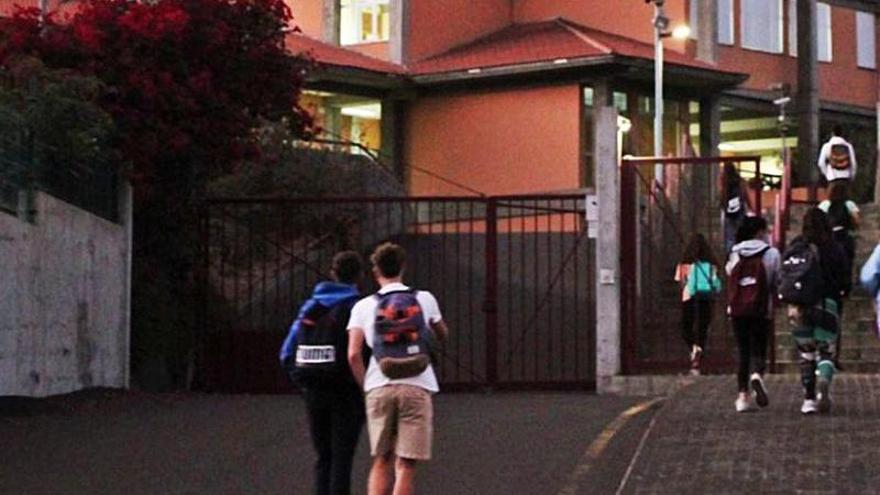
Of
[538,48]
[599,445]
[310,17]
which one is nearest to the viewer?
[599,445]

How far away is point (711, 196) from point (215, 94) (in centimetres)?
601

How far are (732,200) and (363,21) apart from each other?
61.3 ft

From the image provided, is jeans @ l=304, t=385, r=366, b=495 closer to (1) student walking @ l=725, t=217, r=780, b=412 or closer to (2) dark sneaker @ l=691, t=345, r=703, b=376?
(1) student walking @ l=725, t=217, r=780, b=412

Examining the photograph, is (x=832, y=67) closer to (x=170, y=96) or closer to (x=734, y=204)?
(x=734, y=204)

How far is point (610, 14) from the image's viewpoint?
36.8 m

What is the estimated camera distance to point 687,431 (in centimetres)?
1330

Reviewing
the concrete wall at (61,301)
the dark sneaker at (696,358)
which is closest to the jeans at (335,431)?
the concrete wall at (61,301)

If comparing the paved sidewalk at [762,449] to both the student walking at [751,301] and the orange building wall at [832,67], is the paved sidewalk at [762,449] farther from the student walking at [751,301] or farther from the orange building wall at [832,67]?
the orange building wall at [832,67]

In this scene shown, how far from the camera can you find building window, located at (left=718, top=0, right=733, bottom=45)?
→ 3788 centimetres

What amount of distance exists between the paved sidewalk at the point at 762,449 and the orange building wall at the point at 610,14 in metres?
21.9

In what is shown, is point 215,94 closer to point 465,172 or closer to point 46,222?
point 46,222

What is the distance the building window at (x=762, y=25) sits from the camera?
39188mm

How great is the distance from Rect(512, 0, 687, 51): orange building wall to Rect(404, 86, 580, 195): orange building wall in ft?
10.4

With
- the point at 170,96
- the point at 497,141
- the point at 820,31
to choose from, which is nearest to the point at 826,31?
the point at 820,31
